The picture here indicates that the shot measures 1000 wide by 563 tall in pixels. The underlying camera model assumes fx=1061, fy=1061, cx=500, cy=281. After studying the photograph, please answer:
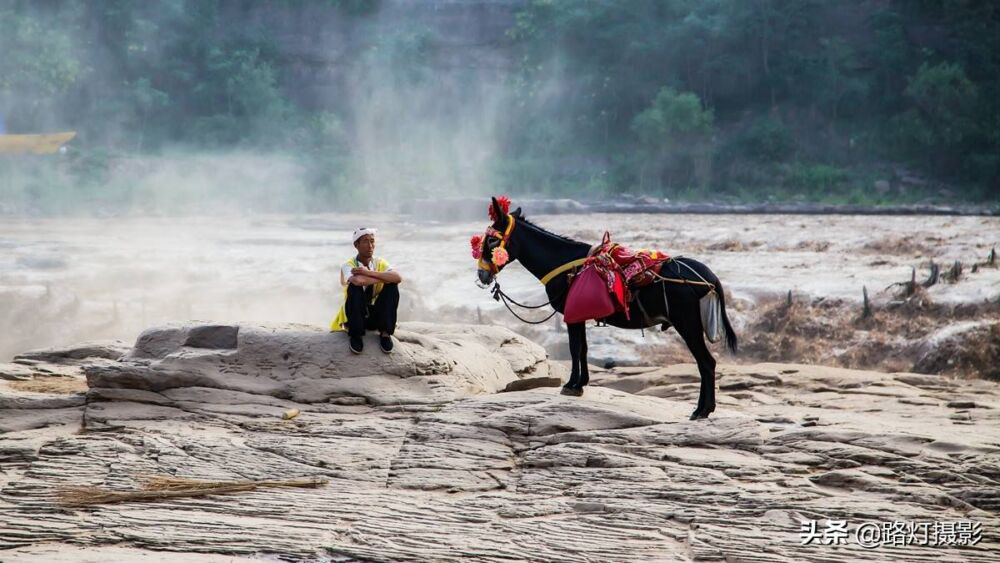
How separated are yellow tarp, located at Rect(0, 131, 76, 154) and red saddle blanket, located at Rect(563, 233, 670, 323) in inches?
1254

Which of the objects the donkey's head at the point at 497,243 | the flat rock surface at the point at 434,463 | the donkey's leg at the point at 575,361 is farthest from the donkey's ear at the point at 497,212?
the flat rock surface at the point at 434,463

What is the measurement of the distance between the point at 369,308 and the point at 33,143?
32.1m

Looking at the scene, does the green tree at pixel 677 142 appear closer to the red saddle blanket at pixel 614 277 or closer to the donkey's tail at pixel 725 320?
the donkey's tail at pixel 725 320

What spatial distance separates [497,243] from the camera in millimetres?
8680

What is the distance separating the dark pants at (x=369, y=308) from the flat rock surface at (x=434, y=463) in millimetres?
215

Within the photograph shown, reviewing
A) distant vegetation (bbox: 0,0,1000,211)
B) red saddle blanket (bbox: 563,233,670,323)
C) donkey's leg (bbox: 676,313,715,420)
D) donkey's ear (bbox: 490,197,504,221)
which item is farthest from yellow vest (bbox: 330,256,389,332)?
distant vegetation (bbox: 0,0,1000,211)

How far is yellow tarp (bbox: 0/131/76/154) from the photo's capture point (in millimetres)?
35562

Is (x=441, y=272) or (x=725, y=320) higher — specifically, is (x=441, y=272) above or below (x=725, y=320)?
below

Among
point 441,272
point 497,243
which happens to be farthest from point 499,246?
point 441,272

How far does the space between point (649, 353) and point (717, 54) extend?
27112 mm

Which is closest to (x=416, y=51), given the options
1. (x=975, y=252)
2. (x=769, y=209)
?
(x=769, y=209)

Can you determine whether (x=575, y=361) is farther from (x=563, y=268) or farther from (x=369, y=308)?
(x=369, y=308)

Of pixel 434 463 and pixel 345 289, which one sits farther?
pixel 345 289

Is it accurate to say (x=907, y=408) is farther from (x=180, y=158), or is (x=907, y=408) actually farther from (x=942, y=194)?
(x=180, y=158)
